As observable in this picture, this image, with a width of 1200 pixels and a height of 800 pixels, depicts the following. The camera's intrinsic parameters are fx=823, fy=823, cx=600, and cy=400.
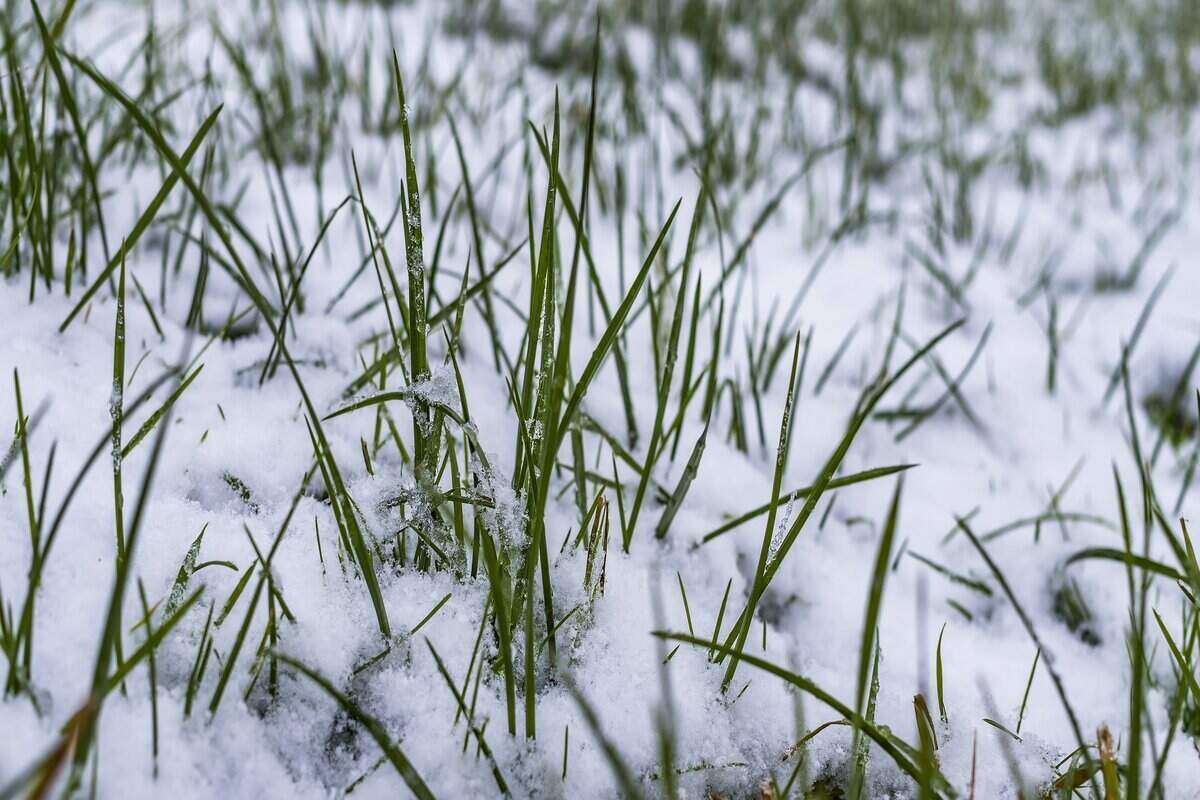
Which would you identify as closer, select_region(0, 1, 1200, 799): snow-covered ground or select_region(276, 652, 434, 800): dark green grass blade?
select_region(276, 652, 434, 800): dark green grass blade

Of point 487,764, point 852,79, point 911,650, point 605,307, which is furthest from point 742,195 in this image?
point 487,764

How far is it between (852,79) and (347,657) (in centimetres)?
212

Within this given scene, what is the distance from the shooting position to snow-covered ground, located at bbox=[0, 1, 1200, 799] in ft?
2.04

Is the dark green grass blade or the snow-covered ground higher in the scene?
the snow-covered ground

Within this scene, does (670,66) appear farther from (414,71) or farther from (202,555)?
(202,555)

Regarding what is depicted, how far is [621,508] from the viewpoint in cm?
78

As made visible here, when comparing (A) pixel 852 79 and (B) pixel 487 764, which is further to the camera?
(A) pixel 852 79

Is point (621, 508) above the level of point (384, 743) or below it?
above

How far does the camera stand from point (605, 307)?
931 millimetres

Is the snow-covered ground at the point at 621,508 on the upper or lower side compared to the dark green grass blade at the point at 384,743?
upper

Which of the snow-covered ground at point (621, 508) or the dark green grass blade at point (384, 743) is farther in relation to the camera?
the snow-covered ground at point (621, 508)

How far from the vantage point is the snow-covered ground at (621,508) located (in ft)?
2.04

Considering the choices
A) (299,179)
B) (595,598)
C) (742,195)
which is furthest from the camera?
(742,195)

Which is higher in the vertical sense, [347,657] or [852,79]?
[852,79]
